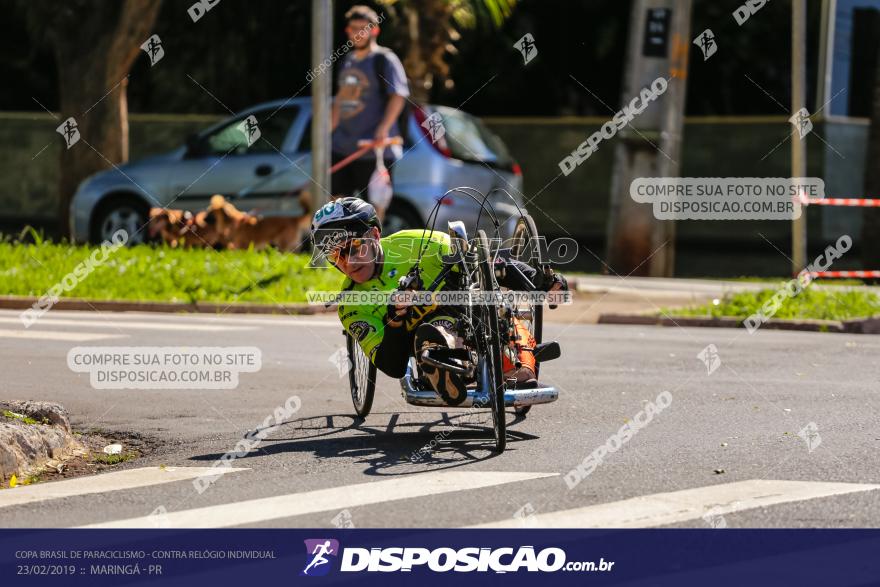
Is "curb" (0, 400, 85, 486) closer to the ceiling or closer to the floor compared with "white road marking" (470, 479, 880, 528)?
closer to the ceiling

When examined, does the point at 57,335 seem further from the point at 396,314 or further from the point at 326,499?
the point at 326,499

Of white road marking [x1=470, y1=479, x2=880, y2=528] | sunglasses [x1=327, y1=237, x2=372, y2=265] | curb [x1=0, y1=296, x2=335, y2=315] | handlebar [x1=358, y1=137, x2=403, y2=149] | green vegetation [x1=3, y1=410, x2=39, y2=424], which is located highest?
handlebar [x1=358, y1=137, x2=403, y2=149]

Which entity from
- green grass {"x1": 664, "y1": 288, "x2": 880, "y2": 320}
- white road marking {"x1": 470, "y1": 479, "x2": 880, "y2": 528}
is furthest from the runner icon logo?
green grass {"x1": 664, "y1": 288, "x2": 880, "y2": 320}

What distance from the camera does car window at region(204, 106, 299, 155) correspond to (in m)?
18.9

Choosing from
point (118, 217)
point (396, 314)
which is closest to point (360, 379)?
point (396, 314)

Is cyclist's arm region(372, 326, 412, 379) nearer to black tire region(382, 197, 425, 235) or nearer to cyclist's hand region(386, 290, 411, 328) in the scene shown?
cyclist's hand region(386, 290, 411, 328)

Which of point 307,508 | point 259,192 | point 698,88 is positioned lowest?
point 307,508

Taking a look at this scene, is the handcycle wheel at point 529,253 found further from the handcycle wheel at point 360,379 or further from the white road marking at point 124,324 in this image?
the white road marking at point 124,324

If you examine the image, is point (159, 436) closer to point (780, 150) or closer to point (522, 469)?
point (522, 469)

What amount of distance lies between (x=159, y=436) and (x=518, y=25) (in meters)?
20.1

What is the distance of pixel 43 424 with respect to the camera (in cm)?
802

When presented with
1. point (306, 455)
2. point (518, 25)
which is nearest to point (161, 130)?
point (518, 25)

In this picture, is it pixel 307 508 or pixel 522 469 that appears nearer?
pixel 307 508

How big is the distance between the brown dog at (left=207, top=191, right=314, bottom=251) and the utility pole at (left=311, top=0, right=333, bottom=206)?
1.12 metres
